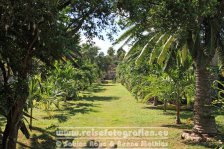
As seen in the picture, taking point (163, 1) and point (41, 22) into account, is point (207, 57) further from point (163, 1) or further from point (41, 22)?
point (41, 22)

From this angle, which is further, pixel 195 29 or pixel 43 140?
pixel 43 140

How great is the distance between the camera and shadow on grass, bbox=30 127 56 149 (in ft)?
30.4

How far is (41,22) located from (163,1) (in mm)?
2660

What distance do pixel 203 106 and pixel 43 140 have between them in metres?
5.46

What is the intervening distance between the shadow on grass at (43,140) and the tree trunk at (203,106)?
191 inches

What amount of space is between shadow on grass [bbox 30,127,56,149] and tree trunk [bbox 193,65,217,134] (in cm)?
485

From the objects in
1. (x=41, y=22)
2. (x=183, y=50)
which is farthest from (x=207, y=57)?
(x=41, y=22)

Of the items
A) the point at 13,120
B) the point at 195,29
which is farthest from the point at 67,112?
the point at 195,29

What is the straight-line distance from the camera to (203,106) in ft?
35.0

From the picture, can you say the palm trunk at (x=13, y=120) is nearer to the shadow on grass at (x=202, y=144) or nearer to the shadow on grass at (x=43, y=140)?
the shadow on grass at (x=43, y=140)

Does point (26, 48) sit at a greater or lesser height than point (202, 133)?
greater

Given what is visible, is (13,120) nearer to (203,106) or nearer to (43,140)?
(43,140)

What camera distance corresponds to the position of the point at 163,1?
257 inches

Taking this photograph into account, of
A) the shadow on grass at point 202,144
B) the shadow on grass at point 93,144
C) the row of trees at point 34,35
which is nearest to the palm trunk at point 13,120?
the row of trees at point 34,35
